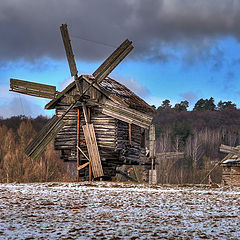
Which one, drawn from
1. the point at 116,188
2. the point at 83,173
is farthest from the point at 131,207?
the point at 83,173

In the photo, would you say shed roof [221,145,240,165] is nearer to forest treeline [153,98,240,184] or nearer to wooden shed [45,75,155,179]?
wooden shed [45,75,155,179]

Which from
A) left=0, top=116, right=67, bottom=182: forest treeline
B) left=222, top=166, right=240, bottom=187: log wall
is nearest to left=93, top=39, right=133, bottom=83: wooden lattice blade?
left=222, top=166, right=240, bottom=187: log wall

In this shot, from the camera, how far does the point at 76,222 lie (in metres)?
10.9

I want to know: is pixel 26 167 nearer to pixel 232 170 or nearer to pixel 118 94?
pixel 232 170

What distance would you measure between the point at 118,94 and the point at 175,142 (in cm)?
7157

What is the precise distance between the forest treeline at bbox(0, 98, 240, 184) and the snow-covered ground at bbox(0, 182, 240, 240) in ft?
44.3

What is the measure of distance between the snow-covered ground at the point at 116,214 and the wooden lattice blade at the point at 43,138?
7.83 metres

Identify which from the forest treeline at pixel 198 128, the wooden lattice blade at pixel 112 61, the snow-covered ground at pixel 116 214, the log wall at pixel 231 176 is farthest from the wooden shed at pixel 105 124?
the forest treeline at pixel 198 128

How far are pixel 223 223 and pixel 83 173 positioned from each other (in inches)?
657

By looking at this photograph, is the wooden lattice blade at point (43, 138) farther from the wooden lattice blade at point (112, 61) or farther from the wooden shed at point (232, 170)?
the wooden shed at point (232, 170)

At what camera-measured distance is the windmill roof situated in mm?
26016

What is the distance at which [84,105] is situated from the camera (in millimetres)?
25547

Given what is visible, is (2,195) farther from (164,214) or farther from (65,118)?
(65,118)

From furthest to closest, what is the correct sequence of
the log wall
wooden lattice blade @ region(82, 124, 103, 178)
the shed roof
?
the log wall < the shed roof < wooden lattice blade @ region(82, 124, 103, 178)
